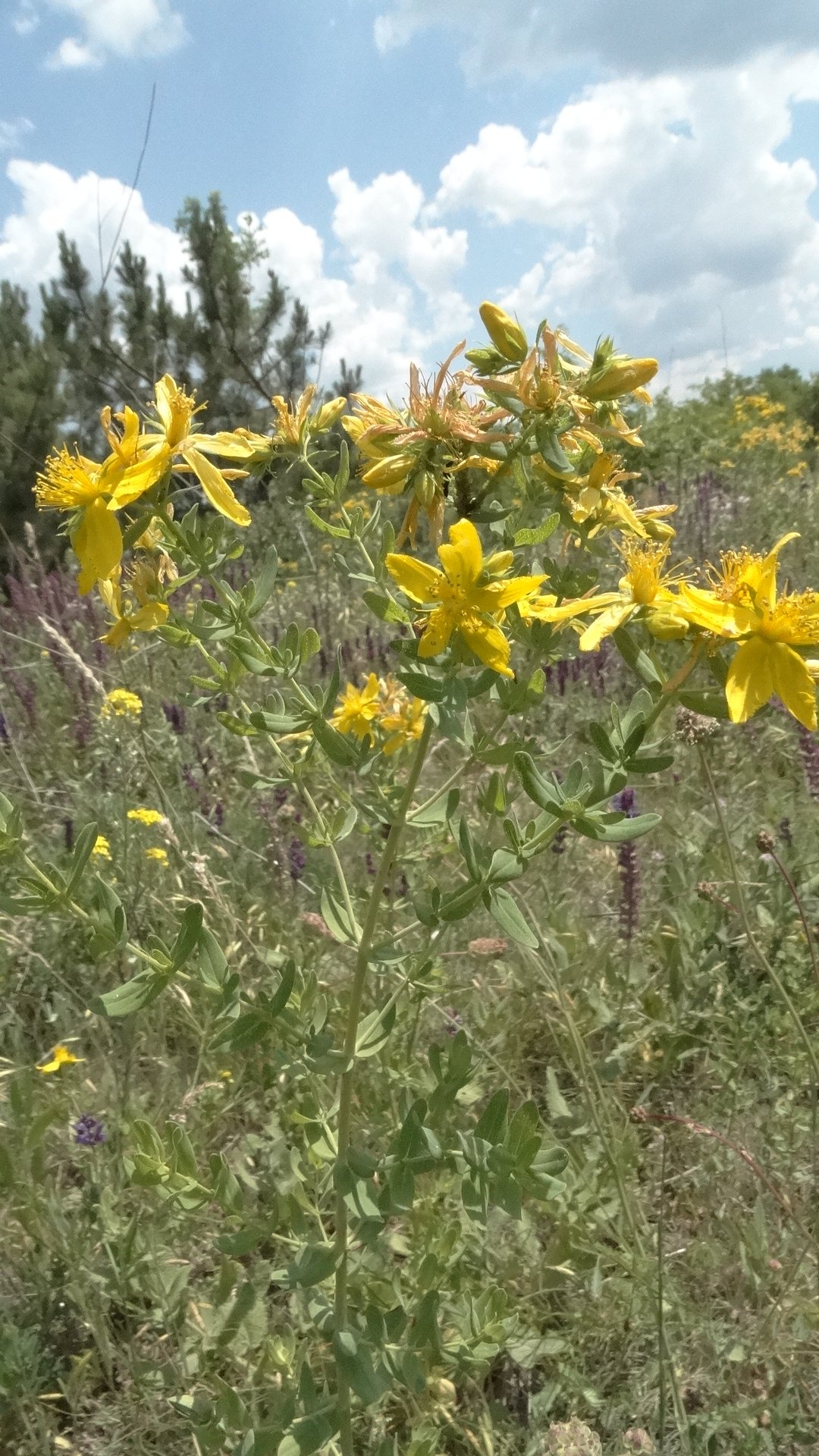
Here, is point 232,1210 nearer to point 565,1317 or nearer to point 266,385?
point 565,1317

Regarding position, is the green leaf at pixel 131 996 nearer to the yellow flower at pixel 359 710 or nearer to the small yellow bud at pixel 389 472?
the small yellow bud at pixel 389 472

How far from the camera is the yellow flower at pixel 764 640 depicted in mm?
1103

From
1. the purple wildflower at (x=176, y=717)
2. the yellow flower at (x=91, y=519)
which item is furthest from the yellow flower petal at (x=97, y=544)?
the purple wildflower at (x=176, y=717)

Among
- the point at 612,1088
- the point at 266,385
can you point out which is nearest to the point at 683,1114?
the point at 612,1088

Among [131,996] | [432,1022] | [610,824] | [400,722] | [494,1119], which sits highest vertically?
[400,722]

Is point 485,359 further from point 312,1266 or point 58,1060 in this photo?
point 58,1060

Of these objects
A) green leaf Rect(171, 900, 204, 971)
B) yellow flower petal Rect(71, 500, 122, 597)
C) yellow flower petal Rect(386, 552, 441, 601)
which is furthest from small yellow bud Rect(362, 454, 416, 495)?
A: green leaf Rect(171, 900, 204, 971)

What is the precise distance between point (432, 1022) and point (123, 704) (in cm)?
139

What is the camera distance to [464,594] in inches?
40.8

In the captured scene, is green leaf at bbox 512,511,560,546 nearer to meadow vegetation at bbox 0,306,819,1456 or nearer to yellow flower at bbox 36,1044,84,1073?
meadow vegetation at bbox 0,306,819,1456

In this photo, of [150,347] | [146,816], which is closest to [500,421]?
[146,816]

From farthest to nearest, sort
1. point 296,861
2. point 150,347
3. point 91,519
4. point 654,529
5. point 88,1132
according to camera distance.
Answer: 1. point 150,347
2. point 296,861
3. point 88,1132
4. point 654,529
5. point 91,519

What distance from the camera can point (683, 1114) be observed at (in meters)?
1.95

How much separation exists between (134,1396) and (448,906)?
45.2 inches
